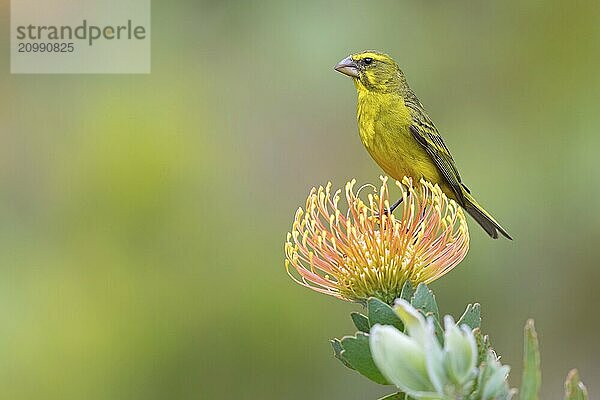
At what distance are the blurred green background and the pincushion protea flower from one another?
6.97 ft

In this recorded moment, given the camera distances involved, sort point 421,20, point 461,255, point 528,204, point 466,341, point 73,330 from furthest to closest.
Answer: point 421,20, point 528,204, point 73,330, point 461,255, point 466,341

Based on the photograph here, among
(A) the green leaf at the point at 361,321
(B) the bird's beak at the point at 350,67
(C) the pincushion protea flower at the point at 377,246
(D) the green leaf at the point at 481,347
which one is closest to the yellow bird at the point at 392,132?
(B) the bird's beak at the point at 350,67

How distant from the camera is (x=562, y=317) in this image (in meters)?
3.40

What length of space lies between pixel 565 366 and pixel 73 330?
60.2 inches

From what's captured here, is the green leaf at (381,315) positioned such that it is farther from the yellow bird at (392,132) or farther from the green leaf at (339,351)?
the yellow bird at (392,132)

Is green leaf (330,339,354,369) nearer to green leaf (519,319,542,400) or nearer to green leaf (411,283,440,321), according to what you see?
green leaf (411,283,440,321)

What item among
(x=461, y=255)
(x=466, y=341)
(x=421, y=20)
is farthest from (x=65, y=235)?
(x=466, y=341)

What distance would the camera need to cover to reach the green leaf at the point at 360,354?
2.76ft

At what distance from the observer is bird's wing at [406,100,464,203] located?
2.00 meters

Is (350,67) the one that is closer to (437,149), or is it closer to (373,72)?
Result: (373,72)

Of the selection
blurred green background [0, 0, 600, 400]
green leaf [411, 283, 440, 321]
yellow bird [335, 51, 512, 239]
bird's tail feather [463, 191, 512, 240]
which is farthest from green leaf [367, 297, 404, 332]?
Answer: blurred green background [0, 0, 600, 400]

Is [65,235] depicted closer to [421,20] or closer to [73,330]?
[73,330]

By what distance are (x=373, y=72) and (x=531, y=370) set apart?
1419 mm

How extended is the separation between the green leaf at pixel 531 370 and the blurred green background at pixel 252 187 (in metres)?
2.55
